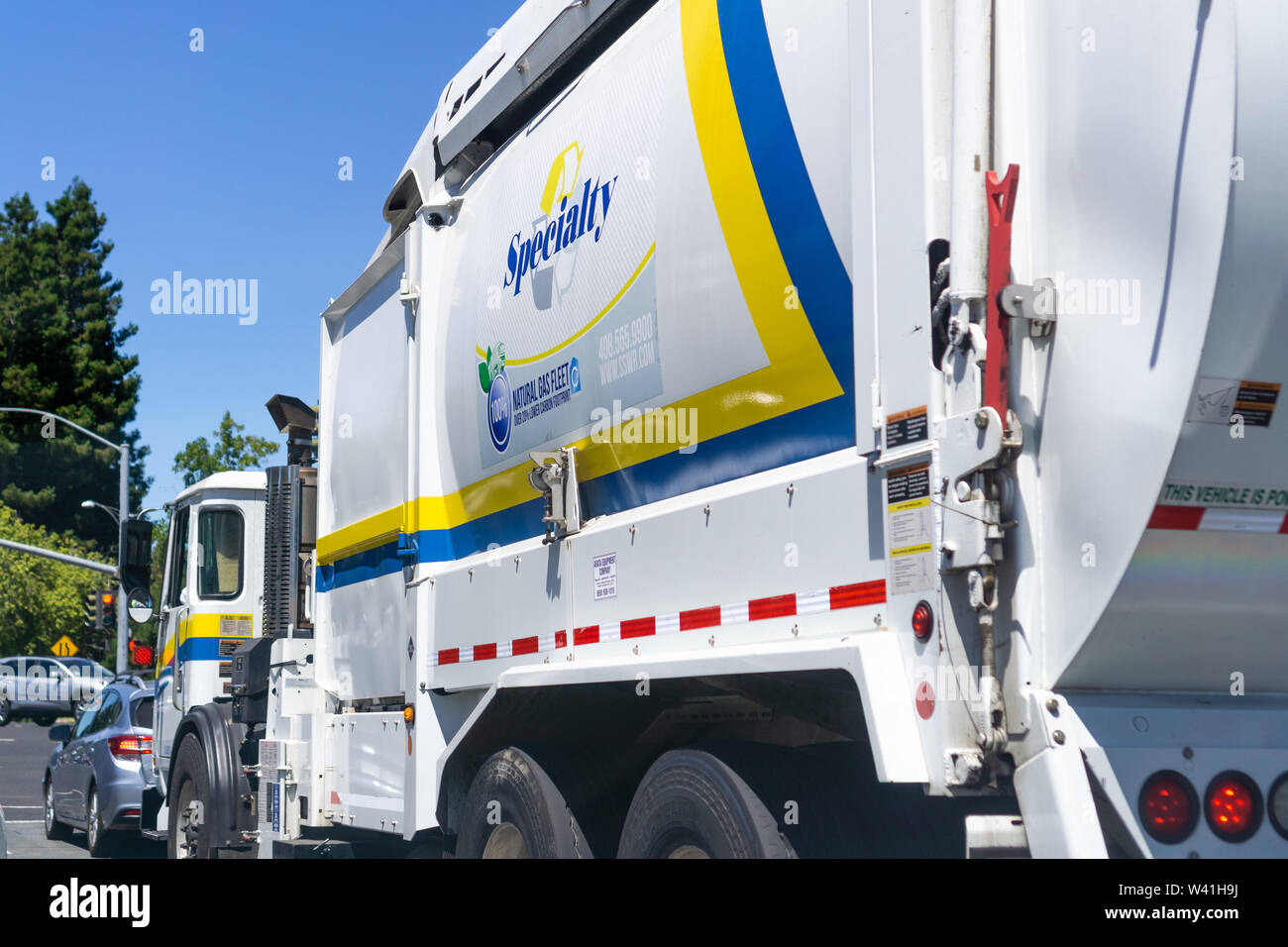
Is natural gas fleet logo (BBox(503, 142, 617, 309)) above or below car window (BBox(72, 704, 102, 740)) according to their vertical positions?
above

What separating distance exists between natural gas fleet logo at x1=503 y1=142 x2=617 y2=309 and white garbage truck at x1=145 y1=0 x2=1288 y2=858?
0.02 meters

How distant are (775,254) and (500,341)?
6.19ft

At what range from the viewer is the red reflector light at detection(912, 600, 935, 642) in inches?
118

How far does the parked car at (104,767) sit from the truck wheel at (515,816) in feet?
22.8

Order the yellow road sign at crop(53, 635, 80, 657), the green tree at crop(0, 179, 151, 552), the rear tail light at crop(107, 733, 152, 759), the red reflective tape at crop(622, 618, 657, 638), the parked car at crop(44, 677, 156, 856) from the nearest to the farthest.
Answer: the red reflective tape at crop(622, 618, 657, 638) → the parked car at crop(44, 677, 156, 856) → the rear tail light at crop(107, 733, 152, 759) → the yellow road sign at crop(53, 635, 80, 657) → the green tree at crop(0, 179, 151, 552)

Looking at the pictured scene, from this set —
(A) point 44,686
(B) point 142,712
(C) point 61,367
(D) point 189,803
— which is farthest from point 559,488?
(C) point 61,367

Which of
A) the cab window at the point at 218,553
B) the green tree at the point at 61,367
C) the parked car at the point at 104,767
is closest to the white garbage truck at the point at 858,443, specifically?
the cab window at the point at 218,553

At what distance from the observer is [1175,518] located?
107 inches

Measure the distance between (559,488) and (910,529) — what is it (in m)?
1.89

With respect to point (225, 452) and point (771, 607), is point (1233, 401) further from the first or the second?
point (225, 452)

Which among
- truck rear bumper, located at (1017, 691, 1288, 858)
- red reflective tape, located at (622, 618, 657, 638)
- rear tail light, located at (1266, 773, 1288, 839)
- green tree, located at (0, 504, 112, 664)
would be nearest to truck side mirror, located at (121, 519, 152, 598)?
red reflective tape, located at (622, 618, 657, 638)

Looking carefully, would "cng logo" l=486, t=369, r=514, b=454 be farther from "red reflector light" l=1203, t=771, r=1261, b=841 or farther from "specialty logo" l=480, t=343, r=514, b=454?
"red reflector light" l=1203, t=771, r=1261, b=841

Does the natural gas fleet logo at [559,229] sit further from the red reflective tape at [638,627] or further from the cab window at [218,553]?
the cab window at [218,553]
